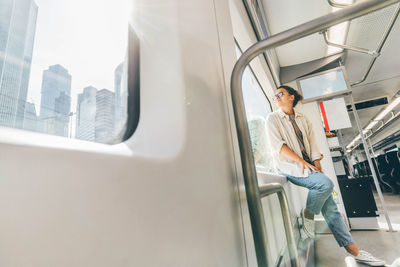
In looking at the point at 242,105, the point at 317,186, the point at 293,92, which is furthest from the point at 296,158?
the point at 242,105

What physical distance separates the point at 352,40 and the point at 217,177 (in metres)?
3.43

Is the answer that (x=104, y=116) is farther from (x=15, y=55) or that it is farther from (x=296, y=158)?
(x=296, y=158)

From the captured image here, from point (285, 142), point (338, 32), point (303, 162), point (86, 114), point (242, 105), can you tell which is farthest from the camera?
point (338, 32)

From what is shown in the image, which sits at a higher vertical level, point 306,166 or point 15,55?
point 15,55

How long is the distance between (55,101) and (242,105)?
526mm

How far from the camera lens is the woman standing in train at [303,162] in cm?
159

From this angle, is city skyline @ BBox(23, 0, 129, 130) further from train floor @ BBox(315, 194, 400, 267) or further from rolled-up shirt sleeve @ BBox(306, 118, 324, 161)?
train floor @ BBox(315, 194, 400, 267)

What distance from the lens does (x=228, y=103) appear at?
2.77 ft

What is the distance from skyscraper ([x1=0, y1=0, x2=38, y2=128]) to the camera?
352 mm

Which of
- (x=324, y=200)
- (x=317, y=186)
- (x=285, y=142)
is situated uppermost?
(x=285, y=142)

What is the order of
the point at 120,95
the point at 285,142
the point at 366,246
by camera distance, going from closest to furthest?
the point at 120,95, the point at 285,142, the point at 366,246

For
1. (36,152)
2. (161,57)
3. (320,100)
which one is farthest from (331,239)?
(36,152)

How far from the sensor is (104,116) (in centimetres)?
54

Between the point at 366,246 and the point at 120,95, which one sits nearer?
the point at 120,95
